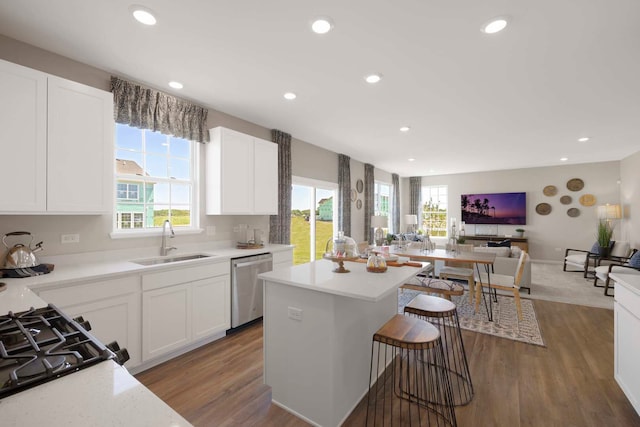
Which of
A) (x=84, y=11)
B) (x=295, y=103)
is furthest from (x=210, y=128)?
(x=84, y=11)

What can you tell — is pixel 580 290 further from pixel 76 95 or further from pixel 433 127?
pixel 76 95

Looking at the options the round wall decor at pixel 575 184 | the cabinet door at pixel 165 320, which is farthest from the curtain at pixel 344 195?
the round wall decor at pixel 575 184

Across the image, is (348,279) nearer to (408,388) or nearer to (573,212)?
(408,388)

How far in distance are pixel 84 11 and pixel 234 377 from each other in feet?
9.42

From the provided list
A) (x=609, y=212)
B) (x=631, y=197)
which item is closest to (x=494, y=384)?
(x=609, y=212)

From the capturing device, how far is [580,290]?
513 cm

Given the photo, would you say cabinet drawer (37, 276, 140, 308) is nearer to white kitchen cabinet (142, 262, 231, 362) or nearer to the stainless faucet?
white kitchen cabinet (142, 262, 231, 362)

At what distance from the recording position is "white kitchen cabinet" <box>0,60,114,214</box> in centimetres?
205

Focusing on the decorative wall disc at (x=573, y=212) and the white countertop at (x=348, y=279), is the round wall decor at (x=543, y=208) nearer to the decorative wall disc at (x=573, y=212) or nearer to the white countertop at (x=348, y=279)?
the decorative wall disc at (x=573, y=212)

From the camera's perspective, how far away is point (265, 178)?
4.10m

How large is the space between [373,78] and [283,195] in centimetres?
237

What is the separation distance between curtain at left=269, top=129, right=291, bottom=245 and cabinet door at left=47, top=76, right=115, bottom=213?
2.33m

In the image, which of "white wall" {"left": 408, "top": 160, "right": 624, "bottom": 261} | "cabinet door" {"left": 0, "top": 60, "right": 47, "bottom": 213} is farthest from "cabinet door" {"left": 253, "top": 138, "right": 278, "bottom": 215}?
"white wall" {"left": 408, "top": 160, "right": 624, "bottom": 261}

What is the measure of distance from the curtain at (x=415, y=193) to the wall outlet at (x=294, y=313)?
8546mm
